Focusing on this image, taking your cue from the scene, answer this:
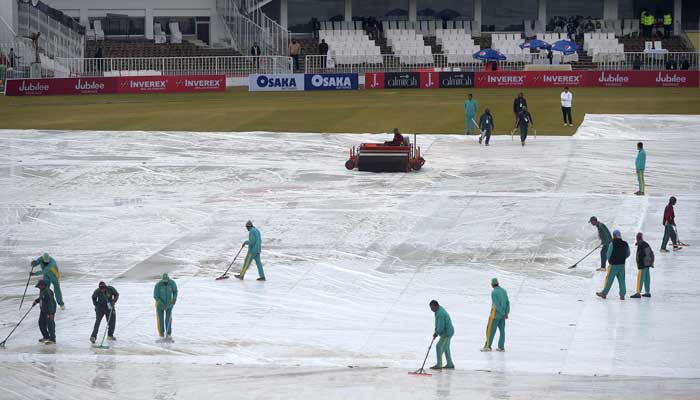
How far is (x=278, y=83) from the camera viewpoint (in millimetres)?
60125

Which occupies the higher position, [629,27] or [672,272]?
[629,27]

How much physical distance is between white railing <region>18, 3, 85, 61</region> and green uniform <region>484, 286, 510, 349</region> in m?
51.0

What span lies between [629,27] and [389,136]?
134ft

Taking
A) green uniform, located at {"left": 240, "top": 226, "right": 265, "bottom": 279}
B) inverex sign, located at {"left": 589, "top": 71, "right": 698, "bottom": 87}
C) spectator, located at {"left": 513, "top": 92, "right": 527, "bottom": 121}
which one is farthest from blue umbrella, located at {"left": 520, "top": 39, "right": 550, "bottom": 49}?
green uniform, located at {"left": 240, "top": 226, "right": 265, "bottom": 279}

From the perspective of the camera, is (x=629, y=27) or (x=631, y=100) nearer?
(x=631, y=100)

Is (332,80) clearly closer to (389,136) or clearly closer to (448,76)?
A: (448,76)

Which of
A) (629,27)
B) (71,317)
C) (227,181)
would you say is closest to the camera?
(71,317)

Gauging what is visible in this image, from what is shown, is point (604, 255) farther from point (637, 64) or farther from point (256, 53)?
point (256, 53)

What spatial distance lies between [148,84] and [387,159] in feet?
89.3

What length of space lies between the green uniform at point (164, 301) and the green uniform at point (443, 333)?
4.81 meters

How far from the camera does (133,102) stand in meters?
55.2

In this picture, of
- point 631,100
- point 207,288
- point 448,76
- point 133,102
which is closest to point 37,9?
point 133,102

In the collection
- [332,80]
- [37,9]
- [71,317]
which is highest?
[37,9]

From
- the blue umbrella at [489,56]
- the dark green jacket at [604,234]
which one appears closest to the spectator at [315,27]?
the blue umbrella at [489,56]
